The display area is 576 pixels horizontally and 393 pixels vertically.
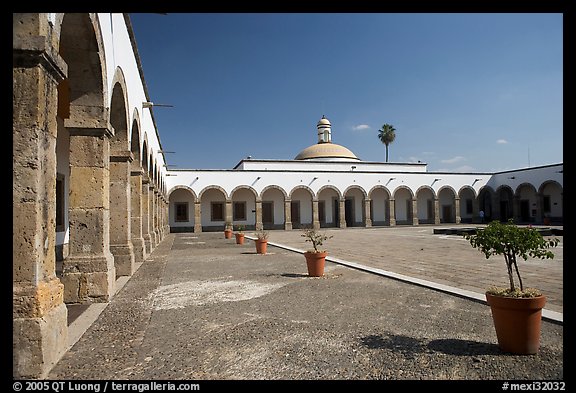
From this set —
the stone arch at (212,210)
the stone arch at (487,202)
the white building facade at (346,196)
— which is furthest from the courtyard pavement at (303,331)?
the stone arch at (487,202)

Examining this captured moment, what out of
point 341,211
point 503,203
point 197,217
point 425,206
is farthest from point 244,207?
point 503,203

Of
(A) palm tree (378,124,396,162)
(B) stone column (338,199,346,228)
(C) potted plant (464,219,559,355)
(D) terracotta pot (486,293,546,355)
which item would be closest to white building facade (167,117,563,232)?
(B) stone column (338,199,346,228)

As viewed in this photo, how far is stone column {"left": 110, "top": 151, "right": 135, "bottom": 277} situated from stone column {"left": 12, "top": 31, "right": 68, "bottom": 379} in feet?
14.0

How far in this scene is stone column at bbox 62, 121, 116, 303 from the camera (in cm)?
525

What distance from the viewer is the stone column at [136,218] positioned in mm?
9398

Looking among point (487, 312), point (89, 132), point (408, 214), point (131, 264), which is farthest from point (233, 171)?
point (487, 312)

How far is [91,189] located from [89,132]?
823 millimetres

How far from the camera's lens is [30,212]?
302 centimetres

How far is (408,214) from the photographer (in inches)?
1284

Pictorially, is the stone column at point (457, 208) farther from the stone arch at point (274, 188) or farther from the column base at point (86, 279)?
the column base at point (86, 279)

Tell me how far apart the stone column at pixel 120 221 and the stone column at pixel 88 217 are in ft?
6.52

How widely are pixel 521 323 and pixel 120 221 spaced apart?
22.4ft

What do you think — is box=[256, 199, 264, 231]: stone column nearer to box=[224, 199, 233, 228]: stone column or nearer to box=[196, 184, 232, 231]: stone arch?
box=[224, 199, 233, 228]: stone column
